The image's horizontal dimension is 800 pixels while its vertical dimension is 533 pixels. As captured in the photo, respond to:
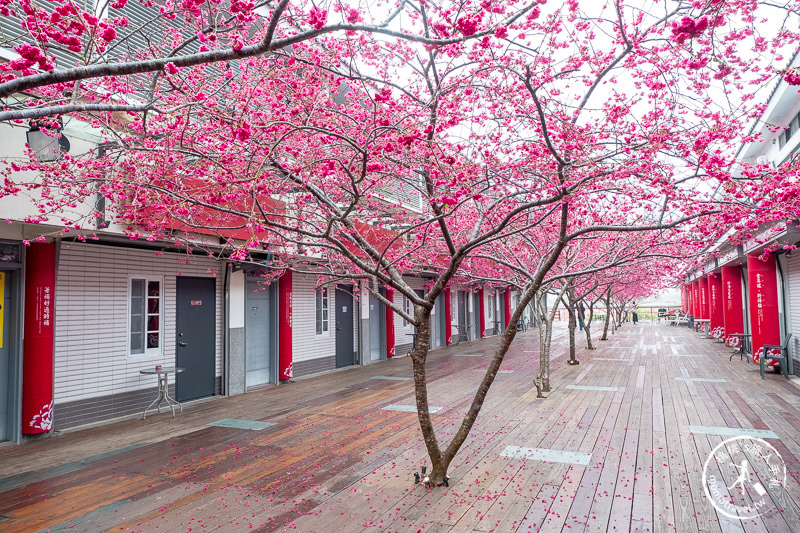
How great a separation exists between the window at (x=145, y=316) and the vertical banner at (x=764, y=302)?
14.4 metres

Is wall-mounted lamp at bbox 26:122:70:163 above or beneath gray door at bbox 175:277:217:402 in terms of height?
above

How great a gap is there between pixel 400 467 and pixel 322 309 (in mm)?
8223

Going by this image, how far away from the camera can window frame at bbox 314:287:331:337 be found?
12873 mm

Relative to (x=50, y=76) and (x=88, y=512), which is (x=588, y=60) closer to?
(x=50, y=76)

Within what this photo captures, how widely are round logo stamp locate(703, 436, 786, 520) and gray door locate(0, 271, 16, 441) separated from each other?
857 centimetres

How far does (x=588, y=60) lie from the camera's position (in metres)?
4.38

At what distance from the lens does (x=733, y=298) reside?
60.0 ft

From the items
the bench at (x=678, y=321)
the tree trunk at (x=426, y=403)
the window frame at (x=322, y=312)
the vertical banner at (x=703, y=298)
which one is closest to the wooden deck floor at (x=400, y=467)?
the tree trunk at (x=426, y=403)

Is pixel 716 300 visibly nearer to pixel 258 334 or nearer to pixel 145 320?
pixel 258 334

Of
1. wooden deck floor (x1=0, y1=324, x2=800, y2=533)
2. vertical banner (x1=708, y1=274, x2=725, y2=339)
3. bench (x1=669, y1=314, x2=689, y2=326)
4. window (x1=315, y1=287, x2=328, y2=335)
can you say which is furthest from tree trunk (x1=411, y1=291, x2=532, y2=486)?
bench (x1=669, y1=314, x2=689, y2=326)

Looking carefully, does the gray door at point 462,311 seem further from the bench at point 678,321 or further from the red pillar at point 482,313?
the bench at point 678,321

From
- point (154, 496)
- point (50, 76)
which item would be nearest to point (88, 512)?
point (154, 496)

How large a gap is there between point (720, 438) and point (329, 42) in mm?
7074

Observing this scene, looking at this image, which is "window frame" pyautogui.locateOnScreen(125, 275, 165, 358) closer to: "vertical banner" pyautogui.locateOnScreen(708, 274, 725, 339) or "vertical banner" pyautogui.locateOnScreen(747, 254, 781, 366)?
"vertical banner" pyautogui.locateOnScreen(747, 254, 781, 366)
